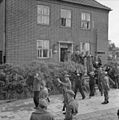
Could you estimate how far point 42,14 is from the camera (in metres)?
16.6

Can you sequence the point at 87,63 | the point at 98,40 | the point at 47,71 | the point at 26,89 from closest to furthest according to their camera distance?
the point at 26,89 < the point at 47,71 < the point at 87,63 < the point at 98,40

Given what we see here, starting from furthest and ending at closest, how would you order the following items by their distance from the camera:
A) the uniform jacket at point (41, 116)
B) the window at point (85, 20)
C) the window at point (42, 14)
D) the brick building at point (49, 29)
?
the window at point (85, 20), the window at point (42, 14), the brick building at point (49, 29), the uniform jacket at point (41, 116)

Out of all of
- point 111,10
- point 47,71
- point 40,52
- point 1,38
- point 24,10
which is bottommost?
point 47,71

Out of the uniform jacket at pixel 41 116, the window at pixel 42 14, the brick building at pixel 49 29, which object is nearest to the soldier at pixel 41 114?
the uniform jacket at pixel 41 116

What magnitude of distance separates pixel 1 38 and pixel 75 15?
7.78 m

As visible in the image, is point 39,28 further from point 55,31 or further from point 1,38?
point 1,38

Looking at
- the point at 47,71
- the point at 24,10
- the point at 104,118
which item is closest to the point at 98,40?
the point at 24,10

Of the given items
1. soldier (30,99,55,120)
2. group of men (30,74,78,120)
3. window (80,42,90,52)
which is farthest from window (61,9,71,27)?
soldier (30,99,55,120)

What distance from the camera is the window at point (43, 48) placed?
16.6 meters

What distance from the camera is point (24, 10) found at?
15.9 meters

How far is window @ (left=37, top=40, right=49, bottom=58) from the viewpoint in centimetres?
1659

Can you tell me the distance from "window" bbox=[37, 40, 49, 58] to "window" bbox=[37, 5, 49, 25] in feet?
6.12

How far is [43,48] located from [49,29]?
1.96 meters

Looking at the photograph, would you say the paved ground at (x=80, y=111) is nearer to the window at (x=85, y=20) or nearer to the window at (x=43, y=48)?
the window at (x=43, y=48)
